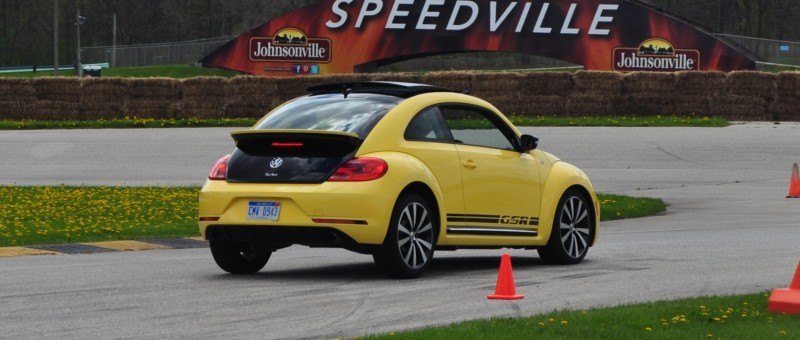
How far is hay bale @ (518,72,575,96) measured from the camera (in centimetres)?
4291

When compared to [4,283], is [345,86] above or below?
above

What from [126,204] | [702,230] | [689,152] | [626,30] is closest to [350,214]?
[702,230]

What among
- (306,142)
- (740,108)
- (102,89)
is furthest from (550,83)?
(306,142)

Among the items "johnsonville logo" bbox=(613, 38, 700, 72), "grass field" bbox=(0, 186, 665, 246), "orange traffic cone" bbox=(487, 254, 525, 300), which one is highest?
"johnsonville logo" bbox=(613, 38, 700, 72)

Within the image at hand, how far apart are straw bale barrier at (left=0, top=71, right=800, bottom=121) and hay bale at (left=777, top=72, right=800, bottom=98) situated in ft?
0.48

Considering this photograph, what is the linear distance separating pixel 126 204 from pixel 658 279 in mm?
10384

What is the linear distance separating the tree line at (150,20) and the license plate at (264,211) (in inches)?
3413

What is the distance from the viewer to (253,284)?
10867 mm

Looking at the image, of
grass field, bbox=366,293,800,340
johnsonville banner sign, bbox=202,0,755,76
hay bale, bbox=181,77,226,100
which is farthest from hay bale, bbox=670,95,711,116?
grass field, bbox=366,293,800,340

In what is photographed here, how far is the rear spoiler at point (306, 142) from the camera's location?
432 inches

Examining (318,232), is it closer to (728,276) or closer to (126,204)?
(728,276)

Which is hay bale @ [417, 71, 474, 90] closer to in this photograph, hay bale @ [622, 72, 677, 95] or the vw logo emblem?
hay bale @ [622, 72, 677, 95]

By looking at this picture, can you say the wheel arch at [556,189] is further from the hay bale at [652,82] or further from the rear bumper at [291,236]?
the hay bale at [652,82]

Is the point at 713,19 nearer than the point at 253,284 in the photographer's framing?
No
